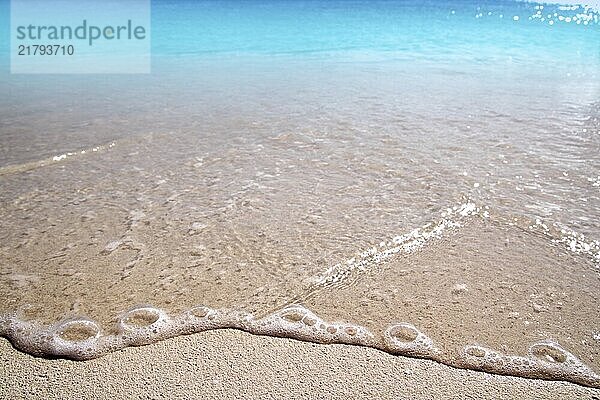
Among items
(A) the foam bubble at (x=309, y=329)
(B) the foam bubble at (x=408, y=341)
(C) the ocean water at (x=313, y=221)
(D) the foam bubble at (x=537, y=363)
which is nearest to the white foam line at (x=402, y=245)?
(C) the ocean water at (x=313, y=221)

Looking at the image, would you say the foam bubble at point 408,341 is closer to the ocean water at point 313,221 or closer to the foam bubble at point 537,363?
the ocean water at point 313,221

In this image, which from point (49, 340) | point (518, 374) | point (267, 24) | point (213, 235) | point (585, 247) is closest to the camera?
point (518, 374)

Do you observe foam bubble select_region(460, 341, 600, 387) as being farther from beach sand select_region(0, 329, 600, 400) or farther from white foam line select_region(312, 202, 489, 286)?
white foam line select_region(312, 202, 489, 286)

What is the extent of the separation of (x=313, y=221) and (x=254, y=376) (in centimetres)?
120

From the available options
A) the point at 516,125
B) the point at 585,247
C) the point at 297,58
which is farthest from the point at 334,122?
the point at 297,58

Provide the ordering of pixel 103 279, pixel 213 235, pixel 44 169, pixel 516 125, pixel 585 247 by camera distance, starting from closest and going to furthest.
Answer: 1. pixel 103 279
2. pixel 585 247
3. pixel 213 235
4. pixel 44 169
5. pixel 516 125

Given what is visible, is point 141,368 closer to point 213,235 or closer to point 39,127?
point 213,235

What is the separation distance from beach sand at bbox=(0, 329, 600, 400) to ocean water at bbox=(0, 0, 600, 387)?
69 millimetres

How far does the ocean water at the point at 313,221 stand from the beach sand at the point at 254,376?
0.07 metres

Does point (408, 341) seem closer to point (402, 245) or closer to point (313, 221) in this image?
point (402, 245)

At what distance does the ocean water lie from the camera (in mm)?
1937

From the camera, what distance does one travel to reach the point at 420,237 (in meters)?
2.58

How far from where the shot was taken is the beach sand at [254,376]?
5.27 feet

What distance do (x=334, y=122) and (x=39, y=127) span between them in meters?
2.73
